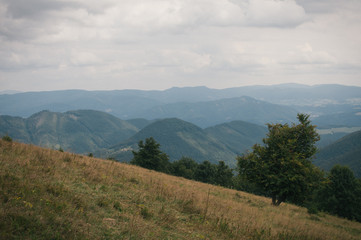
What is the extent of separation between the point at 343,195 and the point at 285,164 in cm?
2933

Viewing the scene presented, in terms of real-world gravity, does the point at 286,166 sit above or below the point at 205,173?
above

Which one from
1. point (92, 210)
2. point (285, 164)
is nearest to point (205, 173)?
point (285, 164)

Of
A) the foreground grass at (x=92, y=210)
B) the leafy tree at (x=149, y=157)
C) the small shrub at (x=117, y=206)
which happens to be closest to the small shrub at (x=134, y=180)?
the foreground grass at (x=92, y=210)

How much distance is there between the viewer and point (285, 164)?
1988 centimetres

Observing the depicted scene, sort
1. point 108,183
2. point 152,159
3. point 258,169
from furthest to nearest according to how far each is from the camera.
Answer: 1. point 152,159
2. point 258,169
3. point 108,183

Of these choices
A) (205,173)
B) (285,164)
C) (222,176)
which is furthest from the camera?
(205,173)

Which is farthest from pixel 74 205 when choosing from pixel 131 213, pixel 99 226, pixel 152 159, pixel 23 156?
pixel 152 159

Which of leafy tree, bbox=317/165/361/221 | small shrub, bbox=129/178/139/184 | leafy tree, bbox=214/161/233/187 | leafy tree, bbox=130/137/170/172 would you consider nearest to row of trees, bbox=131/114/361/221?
small shrub, bbox=129/178/139/184

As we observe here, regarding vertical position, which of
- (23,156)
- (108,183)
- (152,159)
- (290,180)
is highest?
(23,156)

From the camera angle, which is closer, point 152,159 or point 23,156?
point 23,156

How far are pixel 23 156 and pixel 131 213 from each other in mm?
6931

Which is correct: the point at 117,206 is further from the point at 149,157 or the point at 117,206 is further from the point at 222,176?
the point at 222,176

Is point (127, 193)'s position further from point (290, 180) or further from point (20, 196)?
point (290, 180)

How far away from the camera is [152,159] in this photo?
187ft
